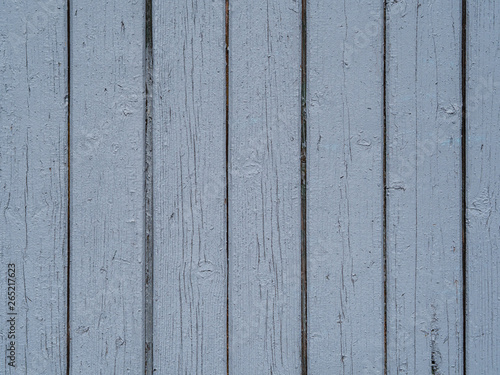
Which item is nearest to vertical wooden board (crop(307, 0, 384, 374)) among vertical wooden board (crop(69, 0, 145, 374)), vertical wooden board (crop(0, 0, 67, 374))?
vertical wooden board (crop(69, 0, 145, 374))

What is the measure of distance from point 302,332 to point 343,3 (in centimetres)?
66

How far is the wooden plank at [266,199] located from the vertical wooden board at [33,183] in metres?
0.35

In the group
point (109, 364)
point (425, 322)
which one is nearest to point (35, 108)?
point (109, 364)

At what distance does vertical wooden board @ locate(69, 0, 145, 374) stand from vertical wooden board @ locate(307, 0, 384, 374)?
348mm

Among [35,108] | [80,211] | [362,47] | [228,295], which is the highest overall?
[362,47]

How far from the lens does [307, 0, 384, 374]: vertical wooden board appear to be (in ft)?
2.46

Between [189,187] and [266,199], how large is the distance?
0.51ft

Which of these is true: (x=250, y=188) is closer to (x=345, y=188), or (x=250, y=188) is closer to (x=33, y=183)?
(x=345, y=188)

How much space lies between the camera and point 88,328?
0.75 metres

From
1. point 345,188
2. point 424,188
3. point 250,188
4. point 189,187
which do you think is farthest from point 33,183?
point 424,188

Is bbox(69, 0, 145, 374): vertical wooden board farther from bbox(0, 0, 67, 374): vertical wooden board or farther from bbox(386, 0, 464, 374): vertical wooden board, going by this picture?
bbox(386, 0, 464, 374): vertical wooden board

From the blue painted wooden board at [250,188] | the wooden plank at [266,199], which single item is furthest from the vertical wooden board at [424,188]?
the wooden plank at [266,199]

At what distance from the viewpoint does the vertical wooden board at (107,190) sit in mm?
752

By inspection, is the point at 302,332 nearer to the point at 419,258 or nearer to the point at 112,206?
the point at 419,258
